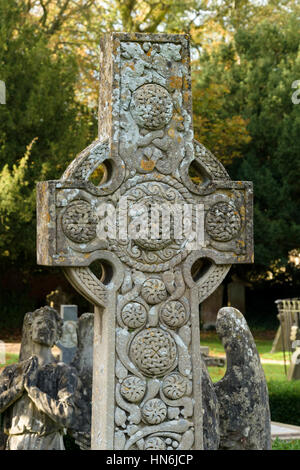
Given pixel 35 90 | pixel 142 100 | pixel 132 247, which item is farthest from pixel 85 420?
pixel 35 90

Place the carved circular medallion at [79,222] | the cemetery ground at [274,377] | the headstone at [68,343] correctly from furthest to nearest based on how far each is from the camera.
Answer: the headstone at [68,343] → the cemetery ground at [274,377] → the carved circular medallion at [79,222]

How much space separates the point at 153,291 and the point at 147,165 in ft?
2.37

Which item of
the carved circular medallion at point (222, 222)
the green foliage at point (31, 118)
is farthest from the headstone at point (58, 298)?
the carved circular medallion at point (222, 222)

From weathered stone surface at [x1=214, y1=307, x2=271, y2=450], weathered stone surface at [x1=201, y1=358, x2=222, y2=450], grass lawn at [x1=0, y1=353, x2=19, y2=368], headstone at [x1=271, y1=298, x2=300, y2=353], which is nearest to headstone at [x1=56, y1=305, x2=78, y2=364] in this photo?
grass lawn at [x1=0, y1=353, x2=19, y2=368]

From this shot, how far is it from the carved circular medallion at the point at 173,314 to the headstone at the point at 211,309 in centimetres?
1862

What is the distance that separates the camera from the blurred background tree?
62.0ft

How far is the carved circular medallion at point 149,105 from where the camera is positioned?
420cm

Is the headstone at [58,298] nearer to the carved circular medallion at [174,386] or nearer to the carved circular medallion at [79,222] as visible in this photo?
the carved circular medallion at [174,386]

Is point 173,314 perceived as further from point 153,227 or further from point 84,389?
point 84,389

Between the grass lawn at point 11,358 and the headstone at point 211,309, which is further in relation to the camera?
the headstone at point 211,309

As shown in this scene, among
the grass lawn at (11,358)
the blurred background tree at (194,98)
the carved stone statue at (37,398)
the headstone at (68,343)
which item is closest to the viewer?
the carved stone statue at (37,398)

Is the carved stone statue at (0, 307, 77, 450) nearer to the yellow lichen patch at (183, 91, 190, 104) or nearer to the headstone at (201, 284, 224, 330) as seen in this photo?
the yellow lichen patch at (183, 91, 190, 104)

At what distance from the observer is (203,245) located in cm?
435
